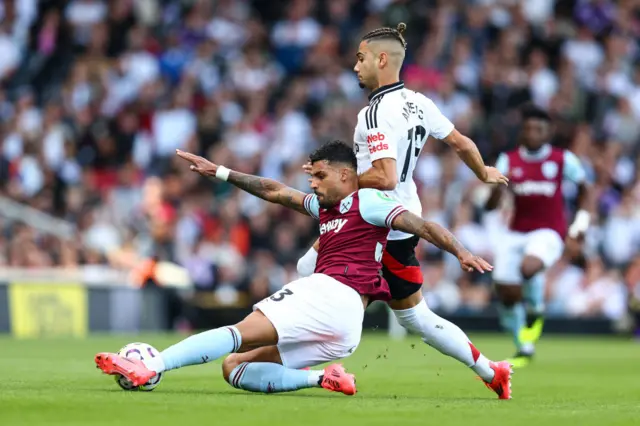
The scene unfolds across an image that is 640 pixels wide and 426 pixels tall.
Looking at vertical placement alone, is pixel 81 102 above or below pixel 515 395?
above

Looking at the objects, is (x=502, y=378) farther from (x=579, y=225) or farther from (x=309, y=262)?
(x=579, y=225)

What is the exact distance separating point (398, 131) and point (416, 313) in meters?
1.24

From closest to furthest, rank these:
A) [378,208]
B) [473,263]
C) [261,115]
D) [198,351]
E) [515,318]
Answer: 1. [473,263]
2. [198,351]
3. [378,208]
4. [515,318]
5. [261,115]

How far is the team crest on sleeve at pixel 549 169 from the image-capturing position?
45.1ft

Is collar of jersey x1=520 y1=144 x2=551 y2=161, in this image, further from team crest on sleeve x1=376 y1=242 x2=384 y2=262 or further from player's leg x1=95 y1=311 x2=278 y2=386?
player's leg x1=95 y1=311 x2=278 y2=386

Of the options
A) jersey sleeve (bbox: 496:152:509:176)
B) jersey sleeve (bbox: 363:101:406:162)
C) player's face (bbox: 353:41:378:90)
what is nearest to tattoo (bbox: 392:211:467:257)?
jersey sleeve (bbox: 363:101:406:162)

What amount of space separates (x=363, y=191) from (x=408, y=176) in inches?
35.5

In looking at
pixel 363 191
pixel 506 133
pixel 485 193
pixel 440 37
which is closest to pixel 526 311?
pixel 363 191

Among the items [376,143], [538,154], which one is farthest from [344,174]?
[538,154]

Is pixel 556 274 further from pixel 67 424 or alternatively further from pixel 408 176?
pixel 67 424

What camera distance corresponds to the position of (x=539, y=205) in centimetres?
1374

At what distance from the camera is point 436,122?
360 inches

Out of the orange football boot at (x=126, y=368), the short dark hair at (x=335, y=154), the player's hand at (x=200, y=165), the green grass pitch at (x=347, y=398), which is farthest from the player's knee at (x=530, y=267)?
the orange football boot at (x=126, y=368)

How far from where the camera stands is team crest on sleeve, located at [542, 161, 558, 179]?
45.1 ft
